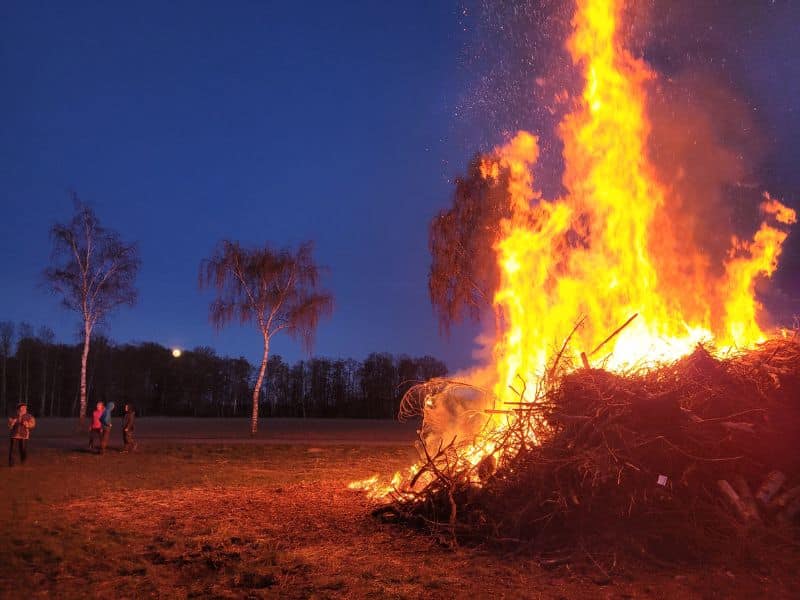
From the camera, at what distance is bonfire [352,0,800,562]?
666 cm

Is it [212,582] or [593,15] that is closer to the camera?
[212,582]

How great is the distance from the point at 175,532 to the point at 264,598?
290cm

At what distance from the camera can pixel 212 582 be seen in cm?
544

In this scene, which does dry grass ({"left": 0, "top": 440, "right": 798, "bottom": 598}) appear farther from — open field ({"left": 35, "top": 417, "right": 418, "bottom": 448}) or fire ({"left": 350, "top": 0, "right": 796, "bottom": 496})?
open field ({"left": 35, "top": 417, "right": 418, "bottom": 448})

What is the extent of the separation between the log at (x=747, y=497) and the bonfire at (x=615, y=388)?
2 cm

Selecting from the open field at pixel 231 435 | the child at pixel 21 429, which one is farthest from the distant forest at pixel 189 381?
the child at pixel 21 429

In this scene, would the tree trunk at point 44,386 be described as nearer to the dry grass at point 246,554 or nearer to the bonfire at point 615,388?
the dry grass at point 246,554

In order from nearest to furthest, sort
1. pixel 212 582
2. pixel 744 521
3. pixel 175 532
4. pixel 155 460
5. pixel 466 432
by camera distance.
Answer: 1. pixel 212 582
2. pixel 744 521
3. pixel 175 532
4. pixel 466 432
5. pixel 155 460

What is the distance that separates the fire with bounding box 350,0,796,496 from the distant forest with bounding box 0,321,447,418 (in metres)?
41.9

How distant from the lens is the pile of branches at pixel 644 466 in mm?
6477

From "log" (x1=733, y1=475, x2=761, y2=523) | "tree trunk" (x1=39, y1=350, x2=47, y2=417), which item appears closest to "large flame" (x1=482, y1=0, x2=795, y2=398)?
"log" (x1=733, y1=475, x2=761, y2=523)

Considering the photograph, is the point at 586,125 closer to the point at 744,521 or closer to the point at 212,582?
the point at 744,521

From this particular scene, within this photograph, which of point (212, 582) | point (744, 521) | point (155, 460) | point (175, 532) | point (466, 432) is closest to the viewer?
point (212, 582)

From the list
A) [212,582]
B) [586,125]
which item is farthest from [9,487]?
[586,125]
